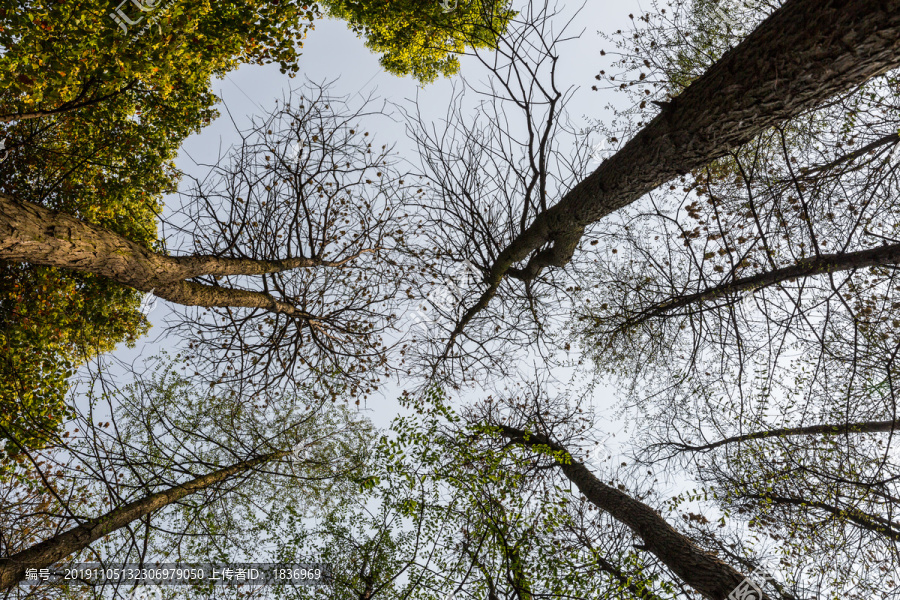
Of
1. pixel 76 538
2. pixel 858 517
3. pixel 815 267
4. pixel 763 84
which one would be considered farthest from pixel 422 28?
pixel 858 517

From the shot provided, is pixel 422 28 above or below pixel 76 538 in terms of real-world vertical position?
above

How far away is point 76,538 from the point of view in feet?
14.4

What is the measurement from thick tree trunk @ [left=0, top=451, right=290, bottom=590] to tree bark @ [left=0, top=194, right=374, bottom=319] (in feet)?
7.57

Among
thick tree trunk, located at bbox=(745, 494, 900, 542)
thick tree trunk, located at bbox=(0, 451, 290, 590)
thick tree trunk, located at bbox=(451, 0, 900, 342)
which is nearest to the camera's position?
thick tree trunk, located at bbox=(451, 0, 900, 342)

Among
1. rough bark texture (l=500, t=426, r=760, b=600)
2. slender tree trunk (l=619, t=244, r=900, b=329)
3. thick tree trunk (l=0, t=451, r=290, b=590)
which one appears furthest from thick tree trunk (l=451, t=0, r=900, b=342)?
thick tree trunk (l=0, t=451, r=290, b=590)

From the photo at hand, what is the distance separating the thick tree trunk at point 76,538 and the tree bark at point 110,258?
2.31 m

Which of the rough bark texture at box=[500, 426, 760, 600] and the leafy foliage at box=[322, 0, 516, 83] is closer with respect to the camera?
the rough bark texture at box=[500, 426, 760, 600]

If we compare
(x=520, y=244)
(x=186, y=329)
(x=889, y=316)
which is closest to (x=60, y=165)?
(x=186, y=329)

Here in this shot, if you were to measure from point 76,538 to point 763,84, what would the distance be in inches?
322

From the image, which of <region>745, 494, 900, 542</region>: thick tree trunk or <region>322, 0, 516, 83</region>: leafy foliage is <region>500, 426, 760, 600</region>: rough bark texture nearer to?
<region>745, 494, 900, 542</region>: thick tree trunk

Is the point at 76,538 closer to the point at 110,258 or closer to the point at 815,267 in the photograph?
the point at 110,258

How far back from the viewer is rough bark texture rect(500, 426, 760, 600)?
4395 mm

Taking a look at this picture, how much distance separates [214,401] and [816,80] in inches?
348

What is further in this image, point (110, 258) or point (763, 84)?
point (110, 258)
